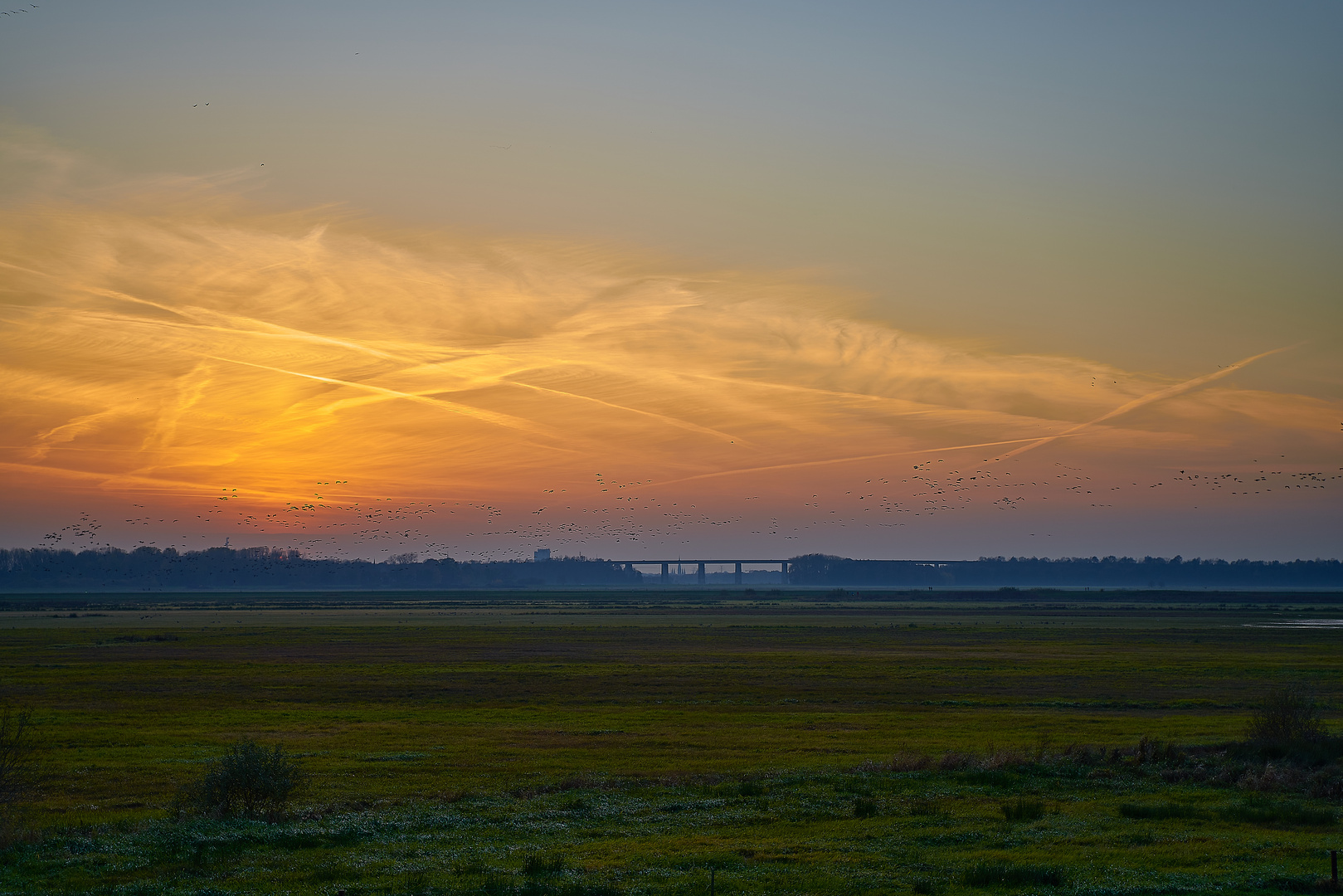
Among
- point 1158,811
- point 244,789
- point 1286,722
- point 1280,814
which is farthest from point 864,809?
point 1286,722

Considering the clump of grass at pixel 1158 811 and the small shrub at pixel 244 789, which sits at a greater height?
the small shrub at pixel 244 789

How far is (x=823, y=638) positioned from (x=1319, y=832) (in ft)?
261

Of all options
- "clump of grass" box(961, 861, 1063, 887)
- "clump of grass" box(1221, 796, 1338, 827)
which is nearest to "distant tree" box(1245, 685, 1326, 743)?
"clump of grass" box(1221, 796, 1338, 827)

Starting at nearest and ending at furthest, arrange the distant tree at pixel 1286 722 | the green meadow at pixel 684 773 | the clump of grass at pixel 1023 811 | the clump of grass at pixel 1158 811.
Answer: the green meadow at pixel 684 773
the clump of grass at pixel 1023 811
the clump of grass at pixel 1158 811
the distant tree at pixel 1286 722

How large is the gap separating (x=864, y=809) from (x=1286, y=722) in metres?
16.4

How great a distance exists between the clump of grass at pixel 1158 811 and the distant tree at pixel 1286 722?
8.83 m

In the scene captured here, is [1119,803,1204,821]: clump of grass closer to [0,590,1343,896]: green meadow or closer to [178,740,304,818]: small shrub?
[0,590,1343,896]: green meadow

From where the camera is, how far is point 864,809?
25.7 m

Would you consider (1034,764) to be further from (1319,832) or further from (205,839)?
(205,839)

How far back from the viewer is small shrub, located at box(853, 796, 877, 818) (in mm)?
25384

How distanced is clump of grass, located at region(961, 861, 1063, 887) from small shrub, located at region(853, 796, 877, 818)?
18.5 ft

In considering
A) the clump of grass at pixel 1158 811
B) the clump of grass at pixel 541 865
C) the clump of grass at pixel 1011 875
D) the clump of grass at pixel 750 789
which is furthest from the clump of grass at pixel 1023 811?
the clump of grass at pixel 541 865

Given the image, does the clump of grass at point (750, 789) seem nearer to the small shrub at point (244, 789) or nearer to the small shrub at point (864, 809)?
the small shrub at point (864, 809)

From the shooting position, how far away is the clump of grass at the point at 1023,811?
25.0 metres
